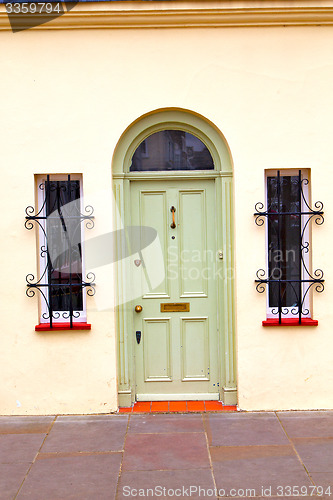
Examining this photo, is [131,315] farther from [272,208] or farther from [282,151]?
[282,151]

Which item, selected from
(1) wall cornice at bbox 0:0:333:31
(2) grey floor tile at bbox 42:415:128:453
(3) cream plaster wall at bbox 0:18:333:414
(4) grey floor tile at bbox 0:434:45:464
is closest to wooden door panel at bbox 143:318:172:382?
(3) cream plaster wall at bbox 0:18:333:414

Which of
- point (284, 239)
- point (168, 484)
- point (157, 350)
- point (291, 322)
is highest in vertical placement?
point (284, 239)

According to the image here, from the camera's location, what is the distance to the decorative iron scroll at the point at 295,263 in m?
5.38

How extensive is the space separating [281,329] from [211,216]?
4.68ft

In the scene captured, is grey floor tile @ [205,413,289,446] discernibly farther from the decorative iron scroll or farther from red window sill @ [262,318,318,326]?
the decorative iron scroll

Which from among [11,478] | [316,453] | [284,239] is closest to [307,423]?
[316,453]

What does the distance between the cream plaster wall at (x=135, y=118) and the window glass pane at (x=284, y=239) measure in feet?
0.67

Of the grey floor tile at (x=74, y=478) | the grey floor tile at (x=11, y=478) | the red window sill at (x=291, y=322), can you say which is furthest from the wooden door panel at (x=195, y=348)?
the grey floor tile at (x=11, y=478)

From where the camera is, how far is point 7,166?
5.30 m

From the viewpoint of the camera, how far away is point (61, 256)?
550 cm

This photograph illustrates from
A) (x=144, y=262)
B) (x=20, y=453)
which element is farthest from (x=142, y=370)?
(x=20, y=453)

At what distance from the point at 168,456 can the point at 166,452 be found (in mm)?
80

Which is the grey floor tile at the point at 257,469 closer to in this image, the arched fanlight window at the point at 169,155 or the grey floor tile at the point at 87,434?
the grey floor tile at the point at 87,434

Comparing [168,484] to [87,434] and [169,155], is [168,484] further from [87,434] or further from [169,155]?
[169,155]
